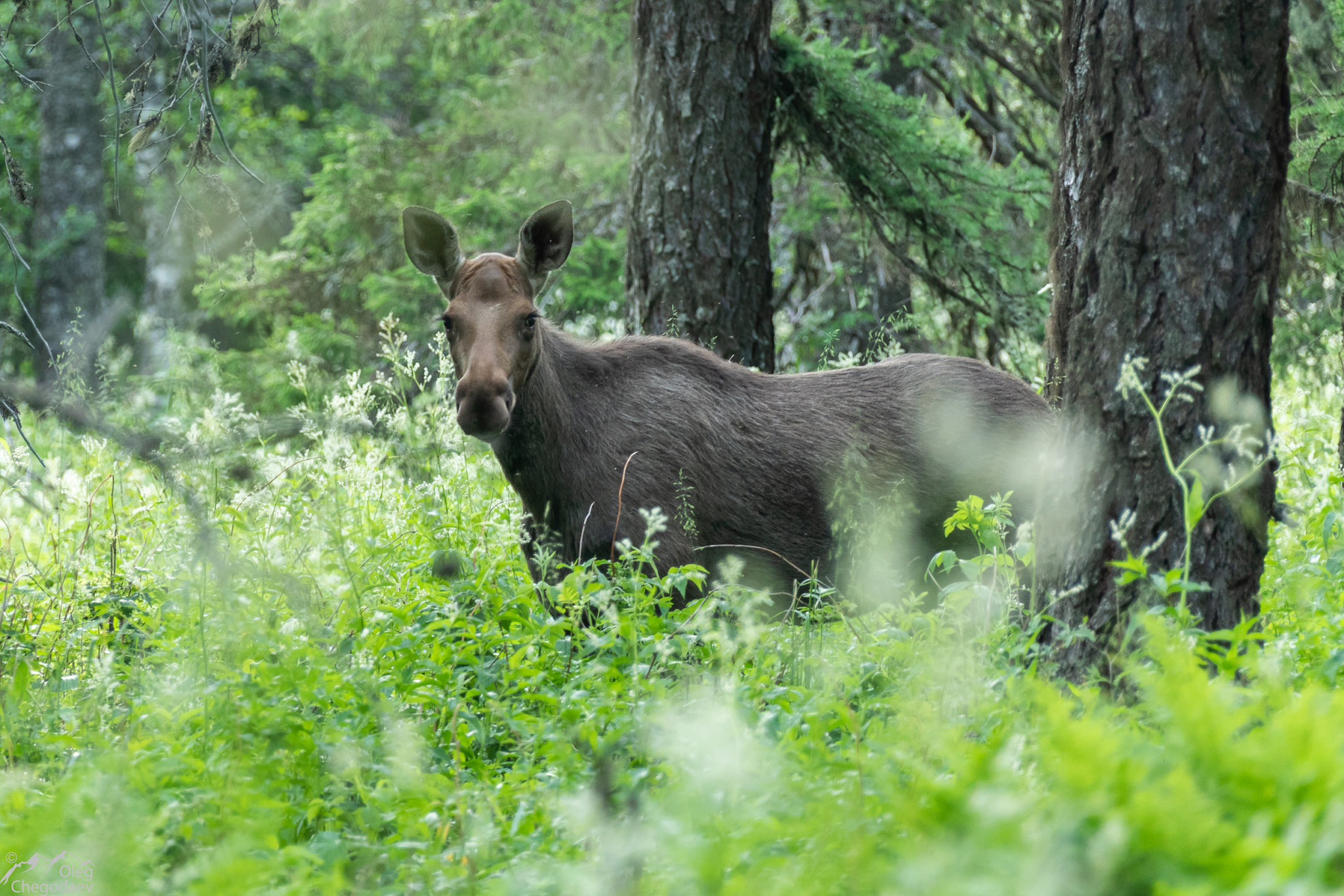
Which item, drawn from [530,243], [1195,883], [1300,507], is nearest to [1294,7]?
[1300,507]

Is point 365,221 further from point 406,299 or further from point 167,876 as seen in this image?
point 167,876

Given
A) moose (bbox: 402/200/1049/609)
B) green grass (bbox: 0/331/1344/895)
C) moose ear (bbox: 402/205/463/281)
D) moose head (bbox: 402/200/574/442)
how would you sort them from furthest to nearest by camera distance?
moose ear (bbox: 402/205/463/281) → moose (bbox: 402/200/1049/609) → moose head (bbox: 402/200/574/442) → green grass (bbox: 0/331/1344/895)

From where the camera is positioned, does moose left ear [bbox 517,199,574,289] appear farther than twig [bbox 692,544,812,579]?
Yes

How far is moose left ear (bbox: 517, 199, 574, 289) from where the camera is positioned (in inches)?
248

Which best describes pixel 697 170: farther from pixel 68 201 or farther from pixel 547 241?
pixel 68 201

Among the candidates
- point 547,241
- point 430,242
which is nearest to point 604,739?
point 547,241

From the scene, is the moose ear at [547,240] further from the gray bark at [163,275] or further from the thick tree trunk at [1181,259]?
the gray bark at [163,275]

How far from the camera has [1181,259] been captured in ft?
12.5

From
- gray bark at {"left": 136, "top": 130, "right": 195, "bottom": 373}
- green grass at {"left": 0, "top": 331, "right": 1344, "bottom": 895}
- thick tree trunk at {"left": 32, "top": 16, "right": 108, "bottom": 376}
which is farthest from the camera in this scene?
thick tree trunk at {"left": 32, "top": 16, "right": 108, "bottom": 376}

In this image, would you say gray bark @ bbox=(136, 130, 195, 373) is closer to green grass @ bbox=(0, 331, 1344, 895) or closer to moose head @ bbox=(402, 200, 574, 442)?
moose head @ bbox=(402, 200, 574, 442)

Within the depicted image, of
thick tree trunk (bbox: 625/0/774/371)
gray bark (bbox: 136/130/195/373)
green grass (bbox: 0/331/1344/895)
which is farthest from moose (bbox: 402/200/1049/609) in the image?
gray bark (bbox: 136/130/195/373)

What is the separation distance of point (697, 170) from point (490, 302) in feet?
8.80

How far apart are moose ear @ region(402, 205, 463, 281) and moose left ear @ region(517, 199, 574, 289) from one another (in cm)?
41

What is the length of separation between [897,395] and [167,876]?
16.7ft
